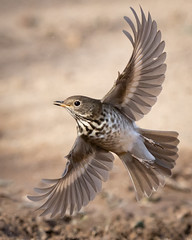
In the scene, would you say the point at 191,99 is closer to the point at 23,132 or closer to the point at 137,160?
the point at 23,132

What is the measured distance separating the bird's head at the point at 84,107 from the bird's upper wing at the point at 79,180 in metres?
0.24

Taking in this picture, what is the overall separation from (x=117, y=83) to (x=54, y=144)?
3.03 metres

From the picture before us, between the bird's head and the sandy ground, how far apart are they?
1.38 m

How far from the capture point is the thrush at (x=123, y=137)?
5121 millimetres

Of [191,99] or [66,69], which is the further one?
[66,69]

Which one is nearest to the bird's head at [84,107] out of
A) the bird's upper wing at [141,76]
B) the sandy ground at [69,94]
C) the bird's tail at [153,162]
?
the bird's upper wing at [141,76]

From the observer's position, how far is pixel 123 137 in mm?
5332

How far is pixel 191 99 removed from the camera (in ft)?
29.0

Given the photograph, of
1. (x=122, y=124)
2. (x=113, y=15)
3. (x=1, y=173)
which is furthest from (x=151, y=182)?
(x=113, y=15)

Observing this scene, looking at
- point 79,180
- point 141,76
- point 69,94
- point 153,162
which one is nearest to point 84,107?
point 141,76

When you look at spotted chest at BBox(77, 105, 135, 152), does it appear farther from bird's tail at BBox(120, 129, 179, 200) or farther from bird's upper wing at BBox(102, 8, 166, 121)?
bird's tail at BBox(120, 129, 179, 200)

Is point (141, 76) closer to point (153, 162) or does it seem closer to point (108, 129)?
point (108, 129)

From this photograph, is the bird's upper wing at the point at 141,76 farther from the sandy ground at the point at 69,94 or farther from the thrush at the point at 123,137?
the sandy ground at the point at 69,94

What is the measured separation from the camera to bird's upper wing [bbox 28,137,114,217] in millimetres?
5242
